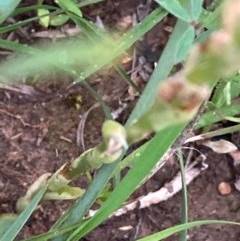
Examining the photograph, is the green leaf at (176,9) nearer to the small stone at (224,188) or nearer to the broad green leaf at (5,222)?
the broad green leaf at (5,222)

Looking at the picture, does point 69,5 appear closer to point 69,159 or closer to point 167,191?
point 69,159

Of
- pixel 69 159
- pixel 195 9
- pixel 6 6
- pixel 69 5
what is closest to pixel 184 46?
pixel 195 9

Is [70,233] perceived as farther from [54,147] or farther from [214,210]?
[214,210]

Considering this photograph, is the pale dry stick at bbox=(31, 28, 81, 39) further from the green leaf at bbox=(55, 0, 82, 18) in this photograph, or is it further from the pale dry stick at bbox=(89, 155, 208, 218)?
the pale dry stick at bbox=(89, 155, 208, 218)

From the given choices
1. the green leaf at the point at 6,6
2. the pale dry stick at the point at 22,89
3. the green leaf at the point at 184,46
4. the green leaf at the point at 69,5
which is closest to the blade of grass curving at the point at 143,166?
the green leaf at the point at 184,46

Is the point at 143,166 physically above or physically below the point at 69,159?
above

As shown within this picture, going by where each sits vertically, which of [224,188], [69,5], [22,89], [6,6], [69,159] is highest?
[6,6]

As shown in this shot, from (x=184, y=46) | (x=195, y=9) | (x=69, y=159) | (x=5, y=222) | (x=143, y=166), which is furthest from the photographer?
(x=69, y=159)
